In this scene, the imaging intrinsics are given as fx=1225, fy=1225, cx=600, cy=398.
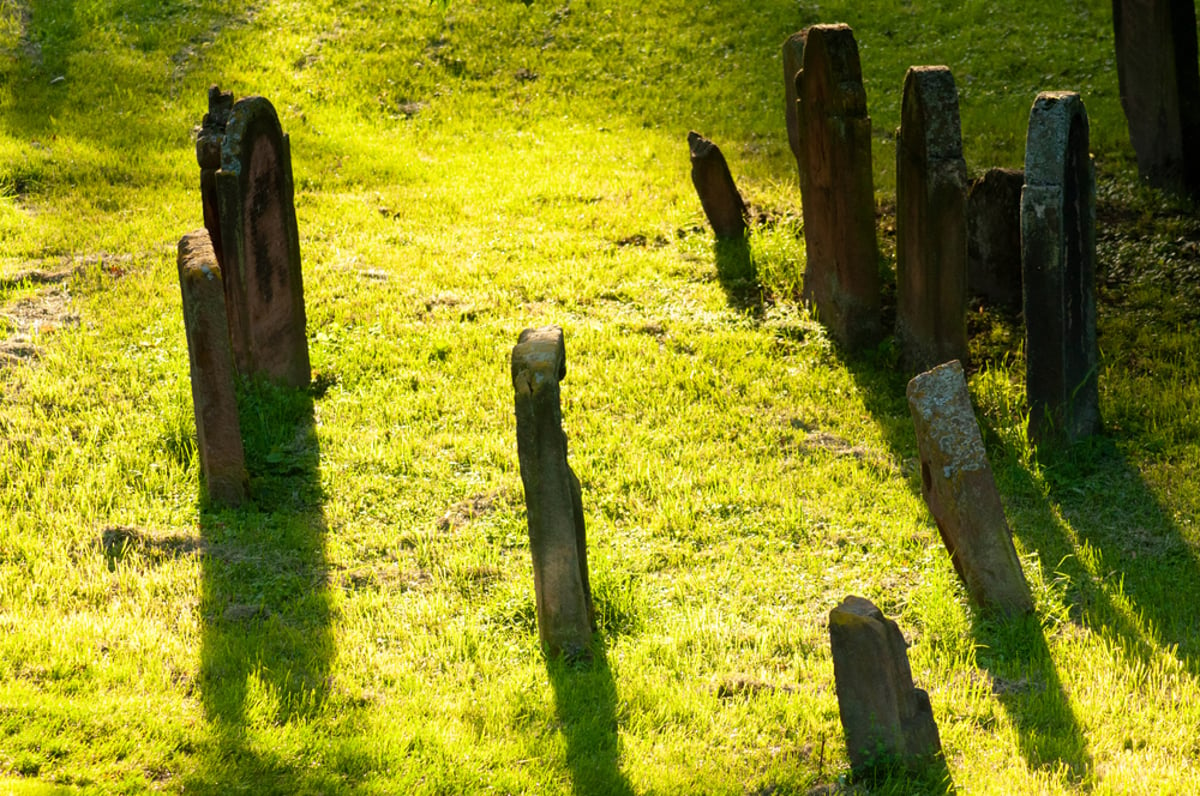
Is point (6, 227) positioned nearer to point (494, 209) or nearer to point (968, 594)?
point (494, 209)

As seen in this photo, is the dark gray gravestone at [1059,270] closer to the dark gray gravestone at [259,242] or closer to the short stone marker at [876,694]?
the short stone marker at [876,694]

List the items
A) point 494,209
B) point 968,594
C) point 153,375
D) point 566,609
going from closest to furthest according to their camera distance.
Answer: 1. point 566,609
2. point 968,594
3. point 153,375
4. point 494,209

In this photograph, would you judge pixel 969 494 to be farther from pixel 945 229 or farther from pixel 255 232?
pixel 255 232

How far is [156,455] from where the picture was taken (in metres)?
7.49

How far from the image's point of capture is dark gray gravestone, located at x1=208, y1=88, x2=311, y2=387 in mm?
7812

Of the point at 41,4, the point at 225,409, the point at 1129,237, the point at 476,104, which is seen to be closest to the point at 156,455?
the point at 225,409

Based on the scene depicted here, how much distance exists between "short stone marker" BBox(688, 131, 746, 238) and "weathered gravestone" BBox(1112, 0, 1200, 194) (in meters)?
3.77

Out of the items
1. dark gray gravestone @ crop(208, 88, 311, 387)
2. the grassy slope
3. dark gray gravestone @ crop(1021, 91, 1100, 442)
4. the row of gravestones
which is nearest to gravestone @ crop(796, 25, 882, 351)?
the row of gravestones

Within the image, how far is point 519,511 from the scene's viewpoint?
7.00m

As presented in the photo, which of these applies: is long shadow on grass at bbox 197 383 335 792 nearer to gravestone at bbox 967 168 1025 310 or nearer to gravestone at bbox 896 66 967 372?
gravestone at bbox 896 66 967 372

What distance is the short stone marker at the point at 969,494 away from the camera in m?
5.77

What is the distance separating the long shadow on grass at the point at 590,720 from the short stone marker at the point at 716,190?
622 cm

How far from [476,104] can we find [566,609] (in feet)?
36.6

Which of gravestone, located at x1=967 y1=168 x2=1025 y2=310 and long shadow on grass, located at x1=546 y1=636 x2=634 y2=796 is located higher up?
gravestone, located at x1=967 y1=168 x2=1025 y2=310
